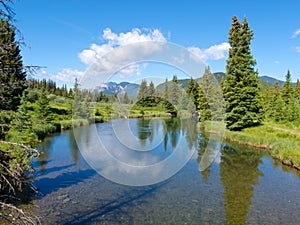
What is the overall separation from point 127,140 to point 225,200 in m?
16.8

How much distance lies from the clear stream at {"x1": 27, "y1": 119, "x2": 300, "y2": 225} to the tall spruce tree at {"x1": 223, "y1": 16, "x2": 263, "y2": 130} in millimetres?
10622

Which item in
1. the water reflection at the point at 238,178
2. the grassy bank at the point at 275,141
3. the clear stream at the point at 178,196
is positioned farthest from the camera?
the grassy bank at the point at 275,141

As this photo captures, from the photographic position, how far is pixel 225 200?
1112 cm

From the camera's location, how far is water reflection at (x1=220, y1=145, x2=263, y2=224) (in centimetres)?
999

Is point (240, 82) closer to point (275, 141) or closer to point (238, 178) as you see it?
point (275, 141)

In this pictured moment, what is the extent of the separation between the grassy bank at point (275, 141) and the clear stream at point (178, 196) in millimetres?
830

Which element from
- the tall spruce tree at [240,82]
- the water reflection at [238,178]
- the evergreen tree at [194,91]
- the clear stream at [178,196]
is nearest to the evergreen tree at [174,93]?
the evergreen tree at [194,91]

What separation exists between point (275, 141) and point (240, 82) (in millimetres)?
9055

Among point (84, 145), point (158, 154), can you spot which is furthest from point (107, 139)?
point (158, 154)

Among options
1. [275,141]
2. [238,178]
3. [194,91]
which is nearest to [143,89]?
[275,141]

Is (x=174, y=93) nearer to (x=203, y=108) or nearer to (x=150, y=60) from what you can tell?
(x=203, y=108)

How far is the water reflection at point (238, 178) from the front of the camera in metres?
9.99

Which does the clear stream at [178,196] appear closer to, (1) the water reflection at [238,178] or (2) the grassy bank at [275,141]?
(1) the water reflection at [238,178]

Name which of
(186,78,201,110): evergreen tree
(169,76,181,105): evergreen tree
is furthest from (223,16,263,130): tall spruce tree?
(186,78,201,110): evergreen tree
